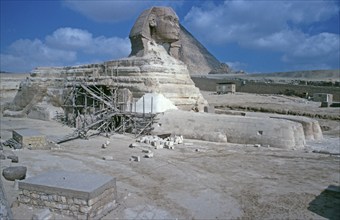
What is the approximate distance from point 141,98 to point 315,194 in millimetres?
8763

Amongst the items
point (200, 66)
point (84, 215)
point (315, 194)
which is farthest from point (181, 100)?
point (200, 66)

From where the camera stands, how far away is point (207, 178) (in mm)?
7664

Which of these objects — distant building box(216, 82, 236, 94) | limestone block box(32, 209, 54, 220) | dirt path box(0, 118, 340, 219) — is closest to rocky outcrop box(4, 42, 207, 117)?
dirt path box(0, 118, 340, 219)

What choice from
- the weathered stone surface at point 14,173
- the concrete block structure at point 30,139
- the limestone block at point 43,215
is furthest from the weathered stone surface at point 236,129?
the limestone block at point 43,215

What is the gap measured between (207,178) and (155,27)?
970 centimetres

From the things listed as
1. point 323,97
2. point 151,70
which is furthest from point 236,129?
point 323,97

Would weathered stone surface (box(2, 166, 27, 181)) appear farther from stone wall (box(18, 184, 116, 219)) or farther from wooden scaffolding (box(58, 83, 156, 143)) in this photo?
wooden scaffolding (box(58, 83, 156, 143))

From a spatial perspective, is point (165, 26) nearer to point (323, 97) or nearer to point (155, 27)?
point (155, 27)

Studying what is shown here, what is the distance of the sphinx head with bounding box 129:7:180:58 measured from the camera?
1520cm

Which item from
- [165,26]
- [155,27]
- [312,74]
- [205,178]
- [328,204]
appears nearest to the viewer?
[328,204]

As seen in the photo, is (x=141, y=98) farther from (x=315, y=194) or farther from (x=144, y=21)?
(x=315, y=194)

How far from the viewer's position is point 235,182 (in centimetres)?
742

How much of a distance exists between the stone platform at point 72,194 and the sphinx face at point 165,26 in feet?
35.7

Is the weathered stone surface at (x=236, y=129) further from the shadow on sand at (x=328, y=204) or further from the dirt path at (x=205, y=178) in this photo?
the shadow on sand at (x=328, y=204)
